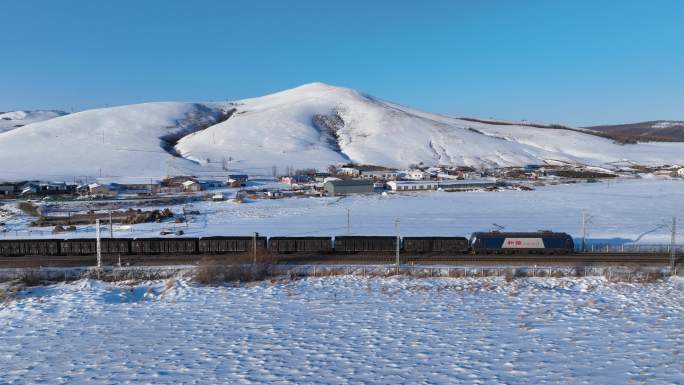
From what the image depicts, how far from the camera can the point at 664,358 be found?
13.5 m

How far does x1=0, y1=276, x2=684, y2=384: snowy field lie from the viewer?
12914 millimetres

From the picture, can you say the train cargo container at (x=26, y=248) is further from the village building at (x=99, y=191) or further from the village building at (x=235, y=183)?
the village building at (x=235, y=183)

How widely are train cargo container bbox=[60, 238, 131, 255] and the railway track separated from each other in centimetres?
72

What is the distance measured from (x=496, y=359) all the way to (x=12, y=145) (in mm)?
163967

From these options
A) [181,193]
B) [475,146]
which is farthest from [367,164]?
[181,193]

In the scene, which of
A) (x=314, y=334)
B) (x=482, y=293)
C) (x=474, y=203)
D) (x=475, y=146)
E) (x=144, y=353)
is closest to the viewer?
(x=144, y=353)

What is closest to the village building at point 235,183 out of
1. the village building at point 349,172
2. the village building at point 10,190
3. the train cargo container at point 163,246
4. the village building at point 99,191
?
the village building at point 99,191

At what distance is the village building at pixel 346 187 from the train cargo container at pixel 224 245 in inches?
1644

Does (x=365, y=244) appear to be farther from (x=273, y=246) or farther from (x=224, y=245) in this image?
(x=224, y=245)

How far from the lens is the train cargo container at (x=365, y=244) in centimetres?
3022

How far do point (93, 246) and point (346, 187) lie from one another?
4682cm

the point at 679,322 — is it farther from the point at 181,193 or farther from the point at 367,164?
the point at 367,164

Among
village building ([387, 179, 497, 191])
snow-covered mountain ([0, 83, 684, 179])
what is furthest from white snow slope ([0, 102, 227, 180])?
village building ([387, 179, 497, 191])

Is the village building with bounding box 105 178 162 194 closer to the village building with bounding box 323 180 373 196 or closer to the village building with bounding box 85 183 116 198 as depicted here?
the village building with bounding box 85 183 116 198
